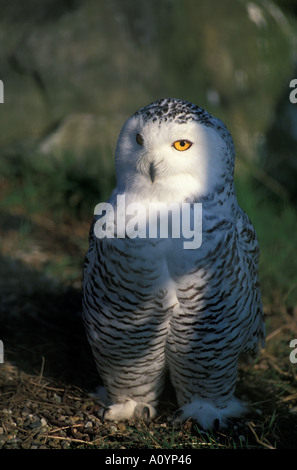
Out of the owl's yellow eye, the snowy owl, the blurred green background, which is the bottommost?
the snowy owl

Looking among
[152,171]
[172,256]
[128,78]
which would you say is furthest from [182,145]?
[128,78]

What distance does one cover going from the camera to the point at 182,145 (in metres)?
2.16

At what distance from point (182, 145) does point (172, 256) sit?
45cm

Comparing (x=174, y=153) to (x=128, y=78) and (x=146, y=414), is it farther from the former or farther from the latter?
(x=128, y=78)

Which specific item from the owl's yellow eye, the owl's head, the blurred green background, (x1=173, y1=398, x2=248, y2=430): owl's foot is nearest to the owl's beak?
the owl's head

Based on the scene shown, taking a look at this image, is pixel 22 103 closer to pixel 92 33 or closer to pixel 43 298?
pixel 92 33

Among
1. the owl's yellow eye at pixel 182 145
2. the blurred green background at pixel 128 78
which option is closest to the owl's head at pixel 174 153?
the owl's yellow eye at pixel 182 145

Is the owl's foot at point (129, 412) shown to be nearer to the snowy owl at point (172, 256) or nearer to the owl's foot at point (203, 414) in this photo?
the owl's foot at point (203, 414)

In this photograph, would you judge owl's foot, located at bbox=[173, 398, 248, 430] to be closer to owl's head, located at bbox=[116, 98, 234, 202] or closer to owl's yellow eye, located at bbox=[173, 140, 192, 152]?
owl's head, located at bbox=[116, 98, 234, 202]

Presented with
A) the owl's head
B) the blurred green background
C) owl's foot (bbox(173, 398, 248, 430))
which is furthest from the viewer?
the blurred green background

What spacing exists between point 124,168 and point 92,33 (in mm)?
3465

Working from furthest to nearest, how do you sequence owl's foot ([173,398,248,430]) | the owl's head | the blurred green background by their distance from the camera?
the blurred green background → owl's foot ([173,398,248,430]) → the owl's head

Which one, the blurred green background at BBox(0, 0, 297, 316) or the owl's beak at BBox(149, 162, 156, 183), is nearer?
the owl's beak at BBox(149, 162, 156, 183)

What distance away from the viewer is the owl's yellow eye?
84.9 inches
